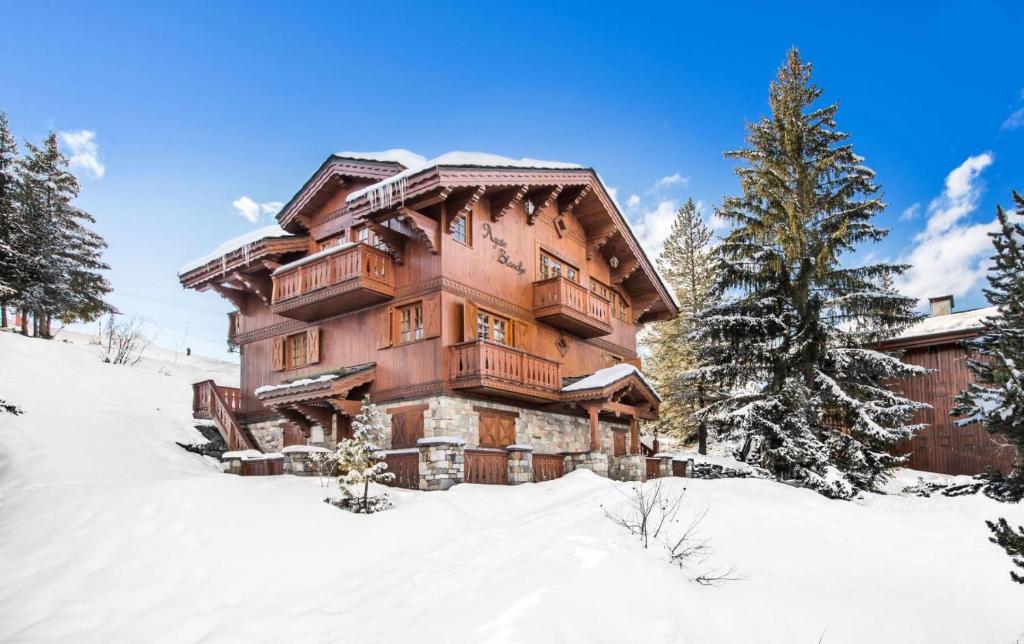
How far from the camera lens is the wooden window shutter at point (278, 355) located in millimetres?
21219

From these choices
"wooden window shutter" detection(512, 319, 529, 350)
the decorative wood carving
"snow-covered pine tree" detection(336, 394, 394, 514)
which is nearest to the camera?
"snow-covered pine tree" detection(336, 394, 394, 514)

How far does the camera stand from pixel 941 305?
95.3 feet

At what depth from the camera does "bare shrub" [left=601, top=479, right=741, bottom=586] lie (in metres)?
9.19

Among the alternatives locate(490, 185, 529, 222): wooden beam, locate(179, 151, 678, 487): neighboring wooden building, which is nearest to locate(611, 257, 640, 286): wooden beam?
locate(179, 151, 678, 487): neighboring wooden building

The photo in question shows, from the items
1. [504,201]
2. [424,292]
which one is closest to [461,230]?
[504,201]

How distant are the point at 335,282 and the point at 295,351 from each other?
449 centimetres

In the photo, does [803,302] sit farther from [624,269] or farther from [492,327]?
[492,327]

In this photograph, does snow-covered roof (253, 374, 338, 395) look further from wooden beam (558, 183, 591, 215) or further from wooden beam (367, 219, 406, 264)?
wooden beam (558, 183, 591, 215)

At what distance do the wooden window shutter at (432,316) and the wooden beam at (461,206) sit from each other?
6.42 ft

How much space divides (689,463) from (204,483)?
1564 cm

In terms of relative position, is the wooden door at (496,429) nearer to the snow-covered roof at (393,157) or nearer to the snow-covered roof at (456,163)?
the snow-covered roof at (456,163)

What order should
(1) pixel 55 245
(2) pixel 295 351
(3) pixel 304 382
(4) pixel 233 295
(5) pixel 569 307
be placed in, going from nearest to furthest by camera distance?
(3) pixel 304 382 → (5) pixel 569 307 → (2) pixel 295 351 → (4) pixel 233 295 → (1) pixel 55 245

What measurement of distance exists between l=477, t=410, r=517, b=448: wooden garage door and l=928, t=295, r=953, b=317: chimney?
69.4ft

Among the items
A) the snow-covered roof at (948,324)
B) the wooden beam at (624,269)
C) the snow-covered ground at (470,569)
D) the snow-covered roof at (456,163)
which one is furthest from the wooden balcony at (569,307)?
the snow-covered roof at (948,324)
